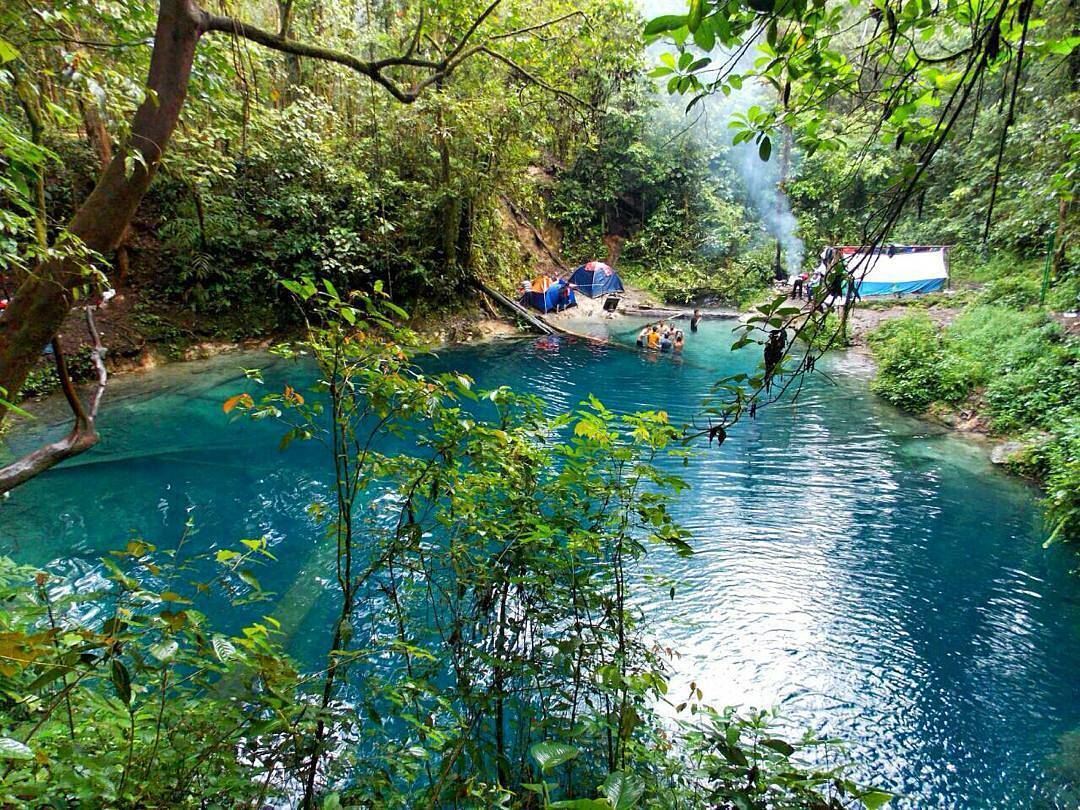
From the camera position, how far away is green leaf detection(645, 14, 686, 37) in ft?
4.54

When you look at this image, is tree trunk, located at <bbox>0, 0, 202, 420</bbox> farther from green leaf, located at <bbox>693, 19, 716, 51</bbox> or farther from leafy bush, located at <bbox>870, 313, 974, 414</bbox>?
leafy bush, located at <bbox>870, 313, 974, 414</bbox>

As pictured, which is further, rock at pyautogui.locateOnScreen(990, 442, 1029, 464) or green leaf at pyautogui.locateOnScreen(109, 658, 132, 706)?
rock at pyautogui.locateOnScreen(990, 442, 1029, 464)

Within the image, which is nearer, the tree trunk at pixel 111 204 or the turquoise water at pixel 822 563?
the tree trunk at pixel 111 204

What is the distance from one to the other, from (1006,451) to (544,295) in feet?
49.7

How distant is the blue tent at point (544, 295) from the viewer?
20594 mm

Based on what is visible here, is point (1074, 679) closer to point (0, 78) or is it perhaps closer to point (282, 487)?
point (0, 78)

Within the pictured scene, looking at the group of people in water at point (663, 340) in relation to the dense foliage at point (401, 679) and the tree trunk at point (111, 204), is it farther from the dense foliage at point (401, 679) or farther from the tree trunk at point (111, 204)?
the tree trunk at point (111, 204)

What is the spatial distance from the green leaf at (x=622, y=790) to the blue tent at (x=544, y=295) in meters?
19.9

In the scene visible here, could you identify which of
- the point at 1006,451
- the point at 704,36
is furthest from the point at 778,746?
the point at 1006,451

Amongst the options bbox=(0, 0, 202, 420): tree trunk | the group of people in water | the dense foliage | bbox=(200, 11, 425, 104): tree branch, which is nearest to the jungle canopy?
the group of people in water

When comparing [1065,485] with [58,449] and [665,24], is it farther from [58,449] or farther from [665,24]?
[58,449]

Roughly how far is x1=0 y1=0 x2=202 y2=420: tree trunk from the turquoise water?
3.35 meters

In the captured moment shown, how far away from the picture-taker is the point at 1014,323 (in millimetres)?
12047

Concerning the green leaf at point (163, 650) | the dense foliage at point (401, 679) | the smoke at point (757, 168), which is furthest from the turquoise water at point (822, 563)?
the smoke at point (757, 168)
